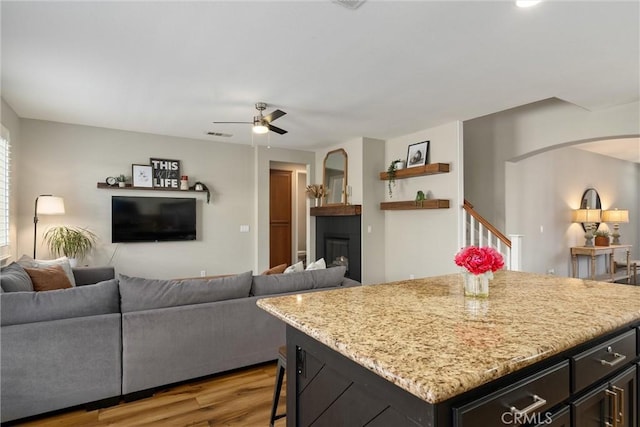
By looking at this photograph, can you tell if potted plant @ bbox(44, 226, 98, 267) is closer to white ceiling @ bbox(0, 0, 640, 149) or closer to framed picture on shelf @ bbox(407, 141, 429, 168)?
white ceiling @ bbox(0, 0, 640, 149)

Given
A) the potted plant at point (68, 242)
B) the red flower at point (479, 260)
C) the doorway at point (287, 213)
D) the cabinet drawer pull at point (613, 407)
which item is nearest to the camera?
the cabinet drawer pull at point (613, 407)

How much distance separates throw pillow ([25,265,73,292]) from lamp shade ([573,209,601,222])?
334 inches

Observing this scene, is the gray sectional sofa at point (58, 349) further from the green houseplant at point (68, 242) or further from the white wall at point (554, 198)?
the white wall at point (554, 198)

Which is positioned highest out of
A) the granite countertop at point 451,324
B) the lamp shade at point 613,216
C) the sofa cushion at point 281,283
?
the lamp shade at point 613,216

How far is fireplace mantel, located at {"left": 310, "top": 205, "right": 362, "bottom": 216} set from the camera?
5961mm

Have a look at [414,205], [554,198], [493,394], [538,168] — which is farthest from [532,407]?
[554,198]

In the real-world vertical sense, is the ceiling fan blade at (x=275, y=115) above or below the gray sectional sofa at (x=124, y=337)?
above

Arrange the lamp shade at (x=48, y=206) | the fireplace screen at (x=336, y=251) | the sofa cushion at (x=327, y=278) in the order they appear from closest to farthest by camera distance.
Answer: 1. the sofa cushion at (x=327, y=278)
2. the lamp shade at (x=48, y=206)
3. the fireplace screen at (x=336, y=251)

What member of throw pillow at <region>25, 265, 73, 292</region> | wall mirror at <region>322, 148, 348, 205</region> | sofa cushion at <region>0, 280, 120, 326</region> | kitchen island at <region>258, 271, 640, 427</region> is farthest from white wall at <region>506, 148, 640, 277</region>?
throw pillow at <region>25, 265, 73, 292</region>

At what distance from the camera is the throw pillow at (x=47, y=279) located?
2938mm

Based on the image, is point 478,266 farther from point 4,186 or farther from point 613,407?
point 4,186

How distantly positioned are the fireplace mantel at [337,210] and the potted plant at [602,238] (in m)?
5.19

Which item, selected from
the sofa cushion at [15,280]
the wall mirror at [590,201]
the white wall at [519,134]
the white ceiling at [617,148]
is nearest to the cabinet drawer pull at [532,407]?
the sofa cushion at [15,280]

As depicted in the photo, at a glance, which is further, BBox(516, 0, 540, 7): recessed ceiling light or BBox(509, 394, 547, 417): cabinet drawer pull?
BBox(516, 0, 540, 7): recessed ceiling light
